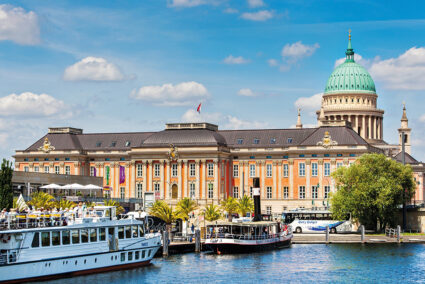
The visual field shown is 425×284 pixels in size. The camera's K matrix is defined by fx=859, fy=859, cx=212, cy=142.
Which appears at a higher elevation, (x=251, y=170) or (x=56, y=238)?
(x=251, y=170)

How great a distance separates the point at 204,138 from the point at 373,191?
5142 cm

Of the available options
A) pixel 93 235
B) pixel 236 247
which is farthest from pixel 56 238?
pixel 236 247

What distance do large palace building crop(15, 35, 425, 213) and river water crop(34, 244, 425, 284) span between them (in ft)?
196

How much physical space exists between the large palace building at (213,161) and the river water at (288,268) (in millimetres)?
59709

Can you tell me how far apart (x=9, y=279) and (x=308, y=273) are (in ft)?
93.4

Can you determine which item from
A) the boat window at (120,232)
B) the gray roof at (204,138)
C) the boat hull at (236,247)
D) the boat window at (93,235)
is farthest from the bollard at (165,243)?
the gray roof at (204,138)

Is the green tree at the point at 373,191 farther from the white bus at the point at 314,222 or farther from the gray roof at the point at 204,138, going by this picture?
the gray roof at the point at 204,138

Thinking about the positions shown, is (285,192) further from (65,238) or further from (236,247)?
(65,238)

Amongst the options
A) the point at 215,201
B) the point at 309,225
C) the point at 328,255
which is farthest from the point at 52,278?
the point at 215,201

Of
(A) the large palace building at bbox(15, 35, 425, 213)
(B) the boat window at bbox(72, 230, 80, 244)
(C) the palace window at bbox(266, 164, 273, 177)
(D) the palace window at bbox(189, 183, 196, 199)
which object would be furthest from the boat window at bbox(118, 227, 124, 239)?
(C) the palace window at bbox(266, 164, 273, 177)

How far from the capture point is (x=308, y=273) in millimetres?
82500

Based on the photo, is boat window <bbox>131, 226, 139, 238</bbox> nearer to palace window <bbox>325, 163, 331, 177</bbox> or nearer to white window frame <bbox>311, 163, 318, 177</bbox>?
palace window <bbox>325, 163, 331, 177</bbox>

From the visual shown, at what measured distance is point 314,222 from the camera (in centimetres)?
13412

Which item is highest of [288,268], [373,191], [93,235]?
[373,191]
